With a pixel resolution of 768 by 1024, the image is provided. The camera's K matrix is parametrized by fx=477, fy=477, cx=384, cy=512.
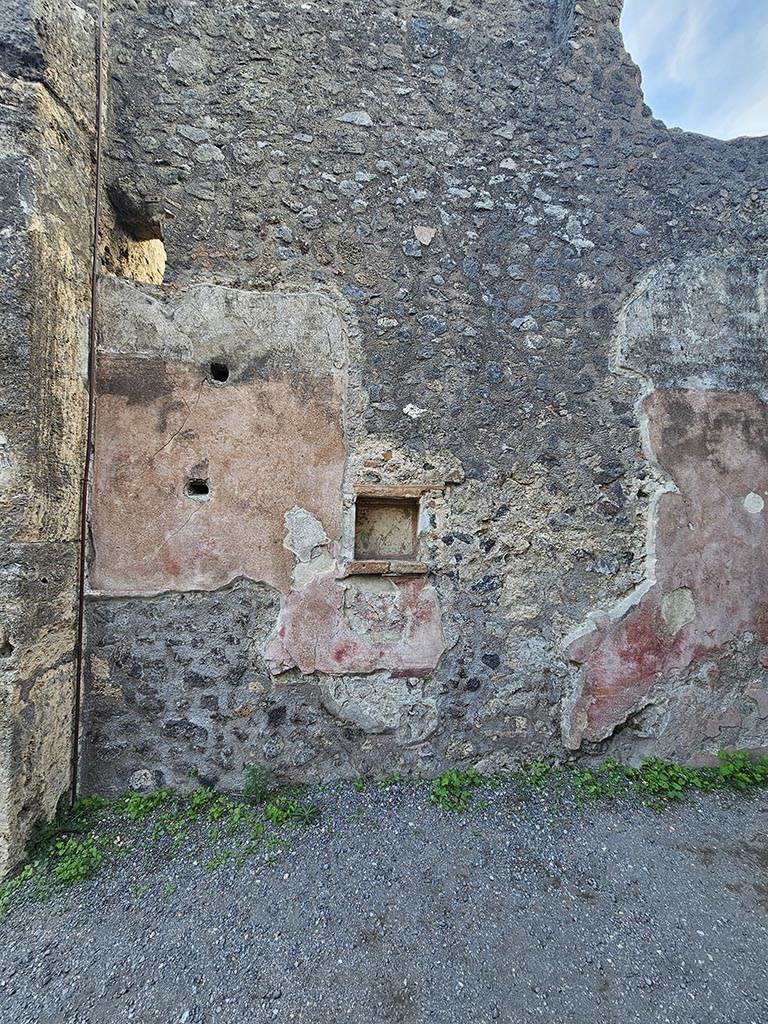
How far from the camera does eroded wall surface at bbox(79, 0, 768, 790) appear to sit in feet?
7.83

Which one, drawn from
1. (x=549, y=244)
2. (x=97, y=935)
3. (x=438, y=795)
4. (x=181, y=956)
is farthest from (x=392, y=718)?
(x=549, y=244)

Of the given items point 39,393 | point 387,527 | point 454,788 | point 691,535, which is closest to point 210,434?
point 39,393

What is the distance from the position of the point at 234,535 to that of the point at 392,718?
1.27 m

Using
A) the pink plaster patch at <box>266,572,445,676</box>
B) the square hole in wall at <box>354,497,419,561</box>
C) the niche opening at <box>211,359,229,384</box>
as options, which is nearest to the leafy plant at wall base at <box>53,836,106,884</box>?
the pink plaster patch at <box>266,572,445,676</box>

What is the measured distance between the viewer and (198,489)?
7.93 ft

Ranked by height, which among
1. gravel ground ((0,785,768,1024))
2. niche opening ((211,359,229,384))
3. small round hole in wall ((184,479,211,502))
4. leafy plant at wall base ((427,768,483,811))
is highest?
niche opening ((211,359,229,384))

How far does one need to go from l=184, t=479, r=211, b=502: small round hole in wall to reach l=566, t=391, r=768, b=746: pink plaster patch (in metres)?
2.12

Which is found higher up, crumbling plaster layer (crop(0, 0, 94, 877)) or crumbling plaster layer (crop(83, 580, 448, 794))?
crumbling plaster layer (crop(0, 0, 94, 877))

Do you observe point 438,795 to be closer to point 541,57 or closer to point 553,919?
point 553,919

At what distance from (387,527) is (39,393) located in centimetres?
173

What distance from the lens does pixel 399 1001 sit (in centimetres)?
151

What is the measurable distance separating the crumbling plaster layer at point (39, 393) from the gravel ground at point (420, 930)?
0.60 m

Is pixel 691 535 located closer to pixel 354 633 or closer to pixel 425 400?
pixel 425 400

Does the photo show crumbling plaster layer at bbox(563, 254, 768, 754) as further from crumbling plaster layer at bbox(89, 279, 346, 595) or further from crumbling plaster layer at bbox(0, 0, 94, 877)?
crumbling plaster layer at bbox(0, 0, 94, 877)
